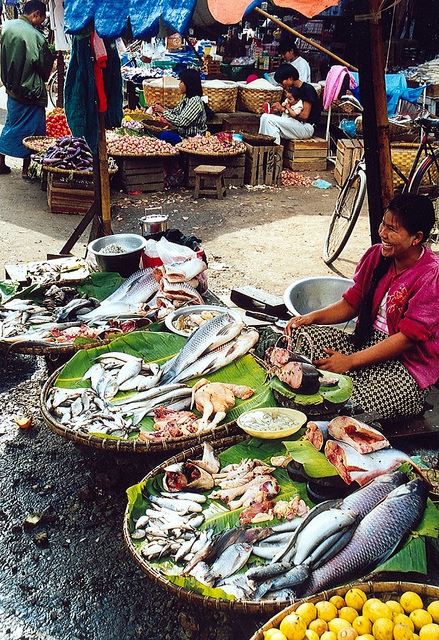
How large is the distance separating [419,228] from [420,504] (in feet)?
4.98

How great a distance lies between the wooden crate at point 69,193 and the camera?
833 cm

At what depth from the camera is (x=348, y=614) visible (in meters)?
2.21

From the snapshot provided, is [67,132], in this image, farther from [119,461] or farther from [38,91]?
[119,461]

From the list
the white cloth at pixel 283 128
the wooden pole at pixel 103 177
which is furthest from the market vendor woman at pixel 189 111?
the wooden pole at pixel 103 177

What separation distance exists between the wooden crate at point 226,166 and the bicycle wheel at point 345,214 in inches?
125

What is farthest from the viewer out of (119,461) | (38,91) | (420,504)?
(38,91)

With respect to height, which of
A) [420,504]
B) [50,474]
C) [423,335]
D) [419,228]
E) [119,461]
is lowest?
[50,474]

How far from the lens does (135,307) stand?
4.79 meters

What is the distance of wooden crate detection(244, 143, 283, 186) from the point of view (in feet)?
32.8

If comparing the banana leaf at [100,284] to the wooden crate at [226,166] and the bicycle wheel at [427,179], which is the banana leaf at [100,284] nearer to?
the bicycle wheel at [427,179]

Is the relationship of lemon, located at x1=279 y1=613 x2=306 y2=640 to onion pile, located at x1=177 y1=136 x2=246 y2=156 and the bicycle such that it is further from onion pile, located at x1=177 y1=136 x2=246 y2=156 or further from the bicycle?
onion pile, located at x1=177 y1=136 x2=246 y2=156

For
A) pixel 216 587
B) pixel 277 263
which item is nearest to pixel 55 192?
pixel 277 263

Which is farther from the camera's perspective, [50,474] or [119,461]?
[50,474]

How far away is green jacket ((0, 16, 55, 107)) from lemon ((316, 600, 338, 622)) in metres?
8.61
